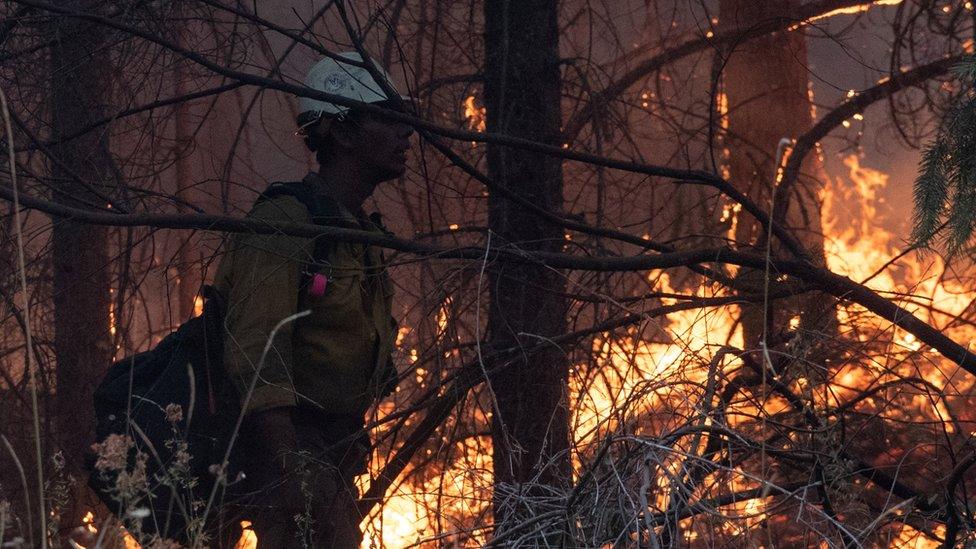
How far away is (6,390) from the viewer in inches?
228

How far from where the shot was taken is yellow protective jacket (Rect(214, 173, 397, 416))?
10.2 feet

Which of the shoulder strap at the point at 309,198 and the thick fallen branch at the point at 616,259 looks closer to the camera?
the thick fallen branch at the point at 616,259

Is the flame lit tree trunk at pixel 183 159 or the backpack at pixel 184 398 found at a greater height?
the flame lit tree trunk at pixel 183 159

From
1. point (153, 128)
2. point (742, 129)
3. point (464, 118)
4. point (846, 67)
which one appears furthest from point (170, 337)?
point (846, 67)

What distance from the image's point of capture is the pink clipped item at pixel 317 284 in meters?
→ 3.12

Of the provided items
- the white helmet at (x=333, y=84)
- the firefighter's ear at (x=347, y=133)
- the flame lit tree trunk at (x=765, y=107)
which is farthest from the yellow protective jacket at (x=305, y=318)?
the flame lit tree trunk at (x=765, y=107)

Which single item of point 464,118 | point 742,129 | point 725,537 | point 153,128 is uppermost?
point 742,129

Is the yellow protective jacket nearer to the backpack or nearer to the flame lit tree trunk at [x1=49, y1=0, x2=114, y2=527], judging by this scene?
the backpack

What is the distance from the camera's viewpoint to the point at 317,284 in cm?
313

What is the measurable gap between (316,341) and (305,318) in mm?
82

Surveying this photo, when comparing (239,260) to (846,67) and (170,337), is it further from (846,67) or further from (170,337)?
(846,67)

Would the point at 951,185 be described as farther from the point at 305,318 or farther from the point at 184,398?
the point at 184,398

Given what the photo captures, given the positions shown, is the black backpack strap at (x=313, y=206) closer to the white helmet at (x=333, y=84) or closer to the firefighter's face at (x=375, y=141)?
the firefighter's face at (x=375, y=141)

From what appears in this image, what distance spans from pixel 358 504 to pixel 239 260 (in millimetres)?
835
